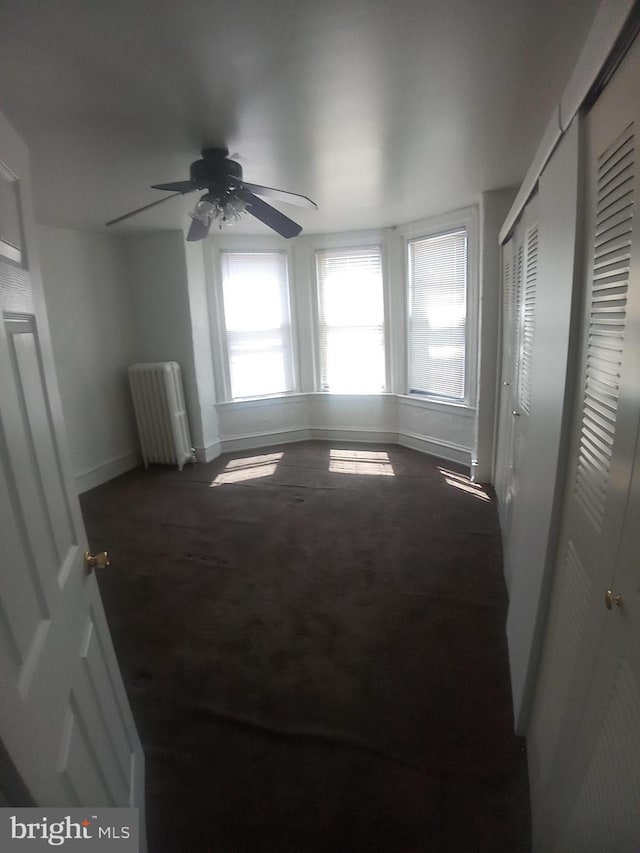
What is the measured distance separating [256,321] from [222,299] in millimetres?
436

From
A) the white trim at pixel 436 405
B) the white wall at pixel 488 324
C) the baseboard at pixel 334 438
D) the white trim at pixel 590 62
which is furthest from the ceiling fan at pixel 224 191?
the baseboard at pixel 334 438

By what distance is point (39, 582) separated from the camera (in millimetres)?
837

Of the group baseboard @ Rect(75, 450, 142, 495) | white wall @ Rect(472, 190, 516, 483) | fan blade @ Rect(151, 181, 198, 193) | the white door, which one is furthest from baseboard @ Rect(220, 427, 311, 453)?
the white door

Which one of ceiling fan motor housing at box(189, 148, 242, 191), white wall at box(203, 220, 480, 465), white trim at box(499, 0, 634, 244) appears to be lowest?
white wall at box(203, 220, 480, 465)

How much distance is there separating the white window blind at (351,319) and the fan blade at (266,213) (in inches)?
89.4

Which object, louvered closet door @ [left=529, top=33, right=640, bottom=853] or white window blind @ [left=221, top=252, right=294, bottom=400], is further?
white window blind @ [left=221, top=252, right=294, bottom=400]

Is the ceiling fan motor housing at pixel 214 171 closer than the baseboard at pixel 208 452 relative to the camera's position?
Yes

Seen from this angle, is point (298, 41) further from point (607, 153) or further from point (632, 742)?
point (632, 742)

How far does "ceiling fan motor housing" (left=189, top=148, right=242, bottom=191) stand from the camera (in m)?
2.15

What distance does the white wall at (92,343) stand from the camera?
3.76 meters

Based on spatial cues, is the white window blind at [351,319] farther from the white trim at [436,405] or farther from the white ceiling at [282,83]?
the white ceiling at [282,83]

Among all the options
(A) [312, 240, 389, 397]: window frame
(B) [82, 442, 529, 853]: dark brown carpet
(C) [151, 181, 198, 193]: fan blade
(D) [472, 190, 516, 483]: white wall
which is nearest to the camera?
(B) [82, 442, 529, 853]: dark brown carpet

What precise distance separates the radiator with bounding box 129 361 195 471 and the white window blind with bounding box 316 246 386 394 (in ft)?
5.63

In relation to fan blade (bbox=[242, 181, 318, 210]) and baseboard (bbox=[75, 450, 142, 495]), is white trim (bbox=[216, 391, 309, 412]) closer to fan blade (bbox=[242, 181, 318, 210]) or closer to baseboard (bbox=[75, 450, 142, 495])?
baseboard (bbox=[75, 450, 142, 495])
